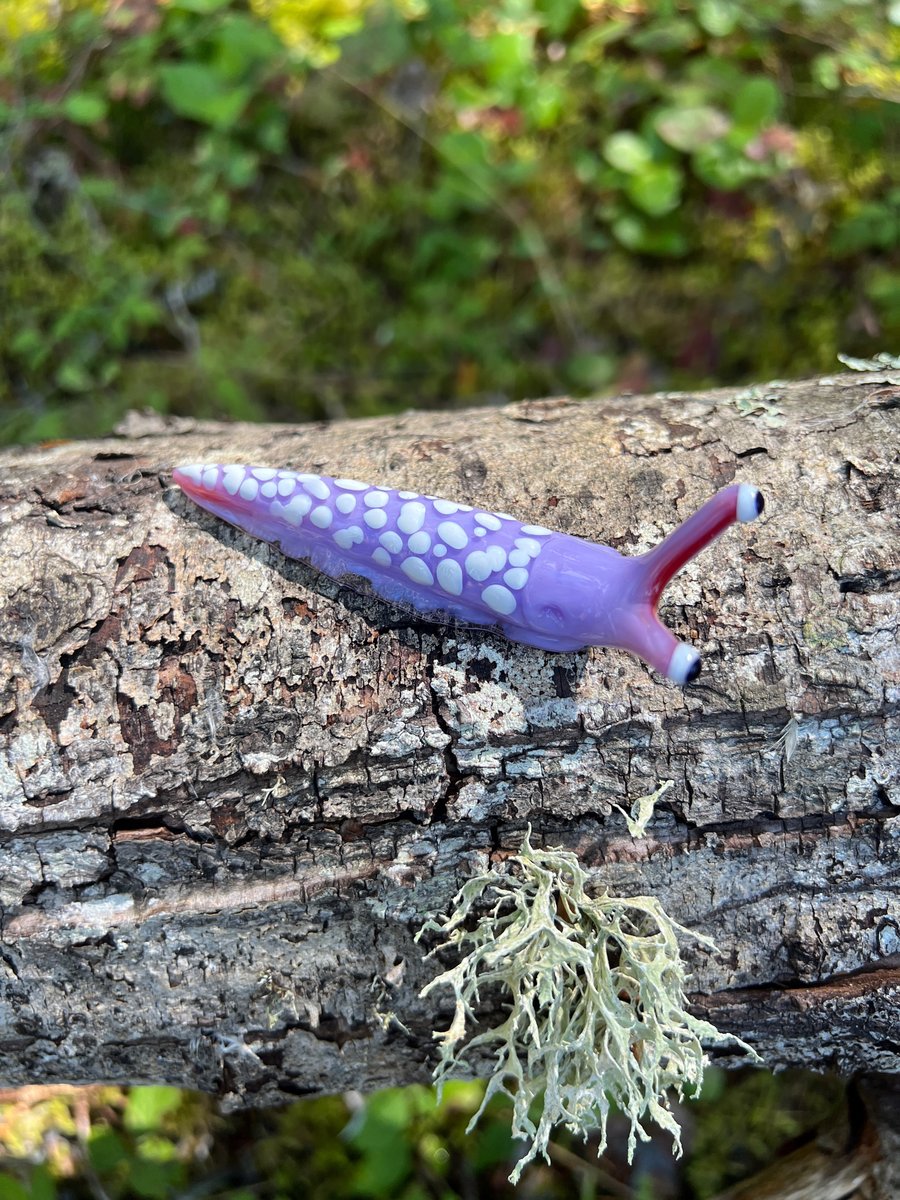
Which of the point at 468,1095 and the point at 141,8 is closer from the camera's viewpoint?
the point at 468,1095

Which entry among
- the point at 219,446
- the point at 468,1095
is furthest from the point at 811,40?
the point at 468,1095

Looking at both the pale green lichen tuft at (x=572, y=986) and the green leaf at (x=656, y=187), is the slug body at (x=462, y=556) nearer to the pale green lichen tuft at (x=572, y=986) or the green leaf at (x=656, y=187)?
the pale green lichen tuft at (x=572, y=986)

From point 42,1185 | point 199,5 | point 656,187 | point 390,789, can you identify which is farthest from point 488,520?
point 199,5

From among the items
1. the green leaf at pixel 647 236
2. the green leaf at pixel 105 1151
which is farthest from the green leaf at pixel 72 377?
the green leaf at pixel 105 1151

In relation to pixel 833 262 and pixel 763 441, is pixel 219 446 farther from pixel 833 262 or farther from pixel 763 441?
pixel 833 262

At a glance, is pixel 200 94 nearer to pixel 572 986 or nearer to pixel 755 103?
pixel 755 103

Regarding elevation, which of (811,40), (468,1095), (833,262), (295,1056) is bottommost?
(468,1095)

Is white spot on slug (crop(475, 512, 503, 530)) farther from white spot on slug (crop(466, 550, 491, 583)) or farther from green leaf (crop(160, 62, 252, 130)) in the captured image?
green leaf (crop(160, 62, 252, 130))
